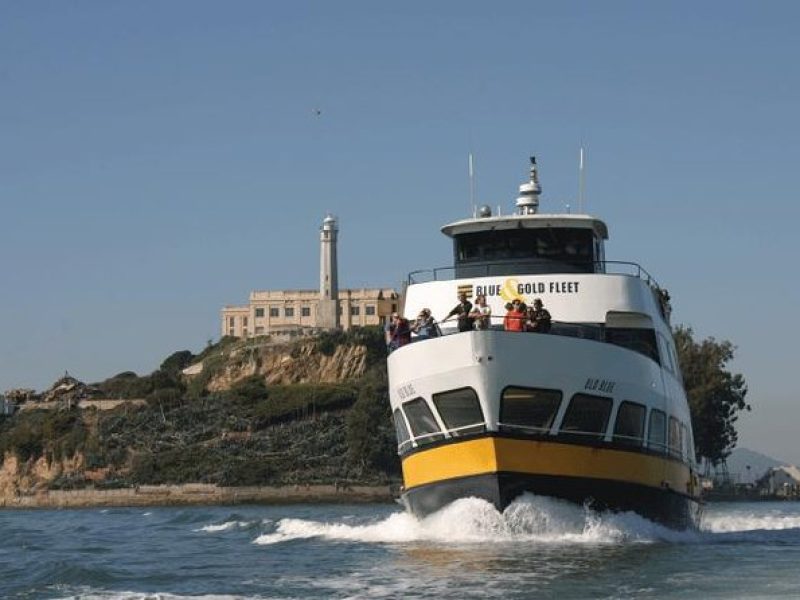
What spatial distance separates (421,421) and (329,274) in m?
118

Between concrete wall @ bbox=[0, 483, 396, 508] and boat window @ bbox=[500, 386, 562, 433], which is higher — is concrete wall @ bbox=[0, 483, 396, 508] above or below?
below

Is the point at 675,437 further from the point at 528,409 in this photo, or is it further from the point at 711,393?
the point at 711,393

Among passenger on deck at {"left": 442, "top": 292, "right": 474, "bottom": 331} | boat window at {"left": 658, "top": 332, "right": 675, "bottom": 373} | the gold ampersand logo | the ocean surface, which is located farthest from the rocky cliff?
passenger on deck at {"left": 442, "top": 292, "right": 474, "bottom": 331}

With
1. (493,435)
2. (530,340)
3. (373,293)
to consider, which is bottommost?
(493,435)

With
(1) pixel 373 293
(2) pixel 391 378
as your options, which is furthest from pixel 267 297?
(2) pixel 391 378

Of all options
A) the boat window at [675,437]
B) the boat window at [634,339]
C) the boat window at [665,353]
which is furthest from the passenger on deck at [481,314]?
the boat window at [675,437]

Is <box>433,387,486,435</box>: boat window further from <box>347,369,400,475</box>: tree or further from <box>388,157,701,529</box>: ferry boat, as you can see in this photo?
<box>347,369,400,475</box>: tree

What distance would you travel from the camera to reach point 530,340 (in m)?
27.1

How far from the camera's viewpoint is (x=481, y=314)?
93.4 ft

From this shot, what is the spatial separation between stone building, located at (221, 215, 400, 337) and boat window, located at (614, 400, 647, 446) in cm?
10189

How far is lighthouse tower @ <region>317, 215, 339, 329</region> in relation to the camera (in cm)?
14462

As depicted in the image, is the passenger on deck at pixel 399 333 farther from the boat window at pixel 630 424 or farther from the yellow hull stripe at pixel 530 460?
the boat window at pixel 630 424

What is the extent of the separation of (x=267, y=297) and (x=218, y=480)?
219ft

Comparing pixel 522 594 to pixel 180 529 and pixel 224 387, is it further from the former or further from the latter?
pixel 224 387
